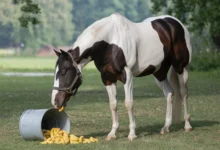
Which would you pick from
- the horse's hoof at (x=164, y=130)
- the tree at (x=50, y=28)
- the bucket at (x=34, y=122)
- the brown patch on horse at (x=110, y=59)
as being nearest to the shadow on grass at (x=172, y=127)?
the horse's hoof at (x=164, y=130)

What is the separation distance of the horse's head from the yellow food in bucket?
1.59 feet

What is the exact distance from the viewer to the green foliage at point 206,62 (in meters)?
42.6

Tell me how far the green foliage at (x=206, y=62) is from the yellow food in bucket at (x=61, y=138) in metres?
30.0

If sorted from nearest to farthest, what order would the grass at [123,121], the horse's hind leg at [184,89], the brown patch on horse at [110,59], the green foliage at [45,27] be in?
the grass at [123,121] < the brown patch on horse at [110,59] < the horse's hind leg at [184,89] < the green foliage at [45,27]

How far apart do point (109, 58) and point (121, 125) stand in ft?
8.79

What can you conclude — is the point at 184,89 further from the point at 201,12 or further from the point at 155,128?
the point at 201,12

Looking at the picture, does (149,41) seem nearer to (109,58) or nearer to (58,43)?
(109,58)

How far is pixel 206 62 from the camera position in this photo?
43.2m

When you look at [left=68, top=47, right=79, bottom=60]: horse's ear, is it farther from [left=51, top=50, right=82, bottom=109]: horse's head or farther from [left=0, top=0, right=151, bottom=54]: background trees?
[left=0, top=0, right=151, bottom=54]: background trees

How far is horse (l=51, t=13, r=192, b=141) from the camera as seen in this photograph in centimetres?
1220

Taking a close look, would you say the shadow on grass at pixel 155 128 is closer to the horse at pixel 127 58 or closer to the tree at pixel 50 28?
the horse at pixel 127 58

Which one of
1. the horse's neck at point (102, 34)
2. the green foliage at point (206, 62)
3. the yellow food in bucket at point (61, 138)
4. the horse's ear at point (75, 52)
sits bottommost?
the green foliage at point (206, 62)

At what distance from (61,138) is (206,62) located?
104ft

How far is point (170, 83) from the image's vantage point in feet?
47.4
